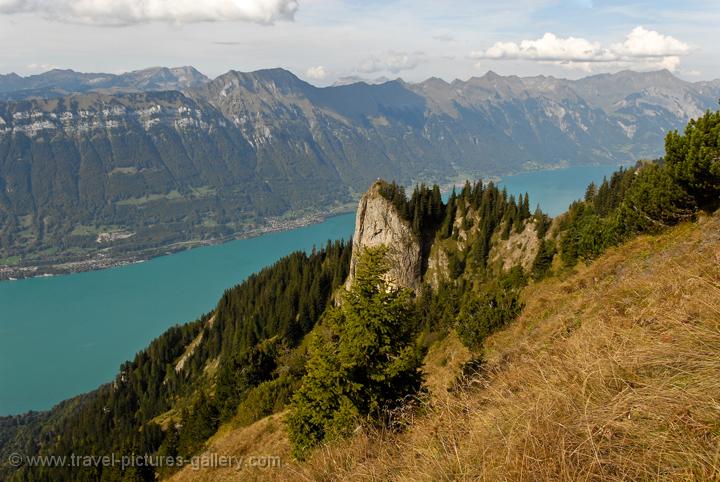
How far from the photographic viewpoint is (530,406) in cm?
598

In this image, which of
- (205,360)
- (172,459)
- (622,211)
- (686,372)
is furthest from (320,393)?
(205,360)

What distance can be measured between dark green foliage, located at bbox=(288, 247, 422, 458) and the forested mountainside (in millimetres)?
57

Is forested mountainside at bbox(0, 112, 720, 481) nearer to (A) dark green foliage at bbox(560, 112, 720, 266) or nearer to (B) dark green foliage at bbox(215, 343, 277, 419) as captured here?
(A) dark green foliage at bbox(560, 112, 720, 266)

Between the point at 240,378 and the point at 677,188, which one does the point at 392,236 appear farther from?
the point at 677,188

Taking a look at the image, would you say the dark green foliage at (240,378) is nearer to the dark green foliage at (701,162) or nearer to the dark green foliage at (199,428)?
the dark green foliage at (199,428)

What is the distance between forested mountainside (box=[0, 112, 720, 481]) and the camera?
15955mm

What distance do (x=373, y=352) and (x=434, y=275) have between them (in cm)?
6010

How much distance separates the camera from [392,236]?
7738 cm

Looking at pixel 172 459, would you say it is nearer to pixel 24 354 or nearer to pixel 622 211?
pixel 622 211

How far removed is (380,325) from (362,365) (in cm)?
161

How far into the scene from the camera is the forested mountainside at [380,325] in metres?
16.0

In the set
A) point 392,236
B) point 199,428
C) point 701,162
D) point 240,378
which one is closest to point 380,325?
point 701,162

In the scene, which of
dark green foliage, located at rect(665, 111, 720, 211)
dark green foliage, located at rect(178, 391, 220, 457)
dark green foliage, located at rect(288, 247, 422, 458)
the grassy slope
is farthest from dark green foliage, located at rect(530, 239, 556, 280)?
the grassy slope

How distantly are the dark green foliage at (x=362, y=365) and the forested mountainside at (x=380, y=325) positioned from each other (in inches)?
2.3
